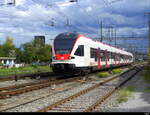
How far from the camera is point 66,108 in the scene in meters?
10.3

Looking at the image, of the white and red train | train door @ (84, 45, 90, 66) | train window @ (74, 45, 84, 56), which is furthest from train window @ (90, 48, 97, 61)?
train window @ (74, 45, 84, 56)

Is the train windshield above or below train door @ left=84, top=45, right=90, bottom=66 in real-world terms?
above

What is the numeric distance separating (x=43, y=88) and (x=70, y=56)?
4.82 meters

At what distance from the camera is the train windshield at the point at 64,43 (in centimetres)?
2141

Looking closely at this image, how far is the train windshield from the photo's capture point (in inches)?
843

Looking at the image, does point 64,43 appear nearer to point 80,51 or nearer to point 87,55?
point 80,51

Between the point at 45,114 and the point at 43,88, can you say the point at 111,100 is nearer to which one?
the point at 45,114

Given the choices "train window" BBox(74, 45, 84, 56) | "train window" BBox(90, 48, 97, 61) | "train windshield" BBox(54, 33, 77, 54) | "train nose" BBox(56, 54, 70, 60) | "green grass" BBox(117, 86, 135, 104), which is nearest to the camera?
"green grass" BBox(117, 86, 135, 104)

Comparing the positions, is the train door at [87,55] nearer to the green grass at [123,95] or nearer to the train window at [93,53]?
the train window at [93,53]

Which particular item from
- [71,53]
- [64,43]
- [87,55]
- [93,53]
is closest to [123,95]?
[71,53]

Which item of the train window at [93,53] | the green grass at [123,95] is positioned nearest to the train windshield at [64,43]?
the train window at [93,53]

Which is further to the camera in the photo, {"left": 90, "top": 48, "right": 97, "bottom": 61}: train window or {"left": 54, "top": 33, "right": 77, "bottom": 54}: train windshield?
{"left": 90, "top": 48, "right": 97, "bottom": 61}: train window

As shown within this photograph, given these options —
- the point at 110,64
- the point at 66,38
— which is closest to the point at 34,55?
the point at 110,64

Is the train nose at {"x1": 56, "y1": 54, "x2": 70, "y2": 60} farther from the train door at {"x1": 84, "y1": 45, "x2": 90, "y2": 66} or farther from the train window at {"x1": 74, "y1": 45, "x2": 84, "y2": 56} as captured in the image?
the train door at {"x1": 84, "y1": 45, "x2": 90, "y2": 66}
